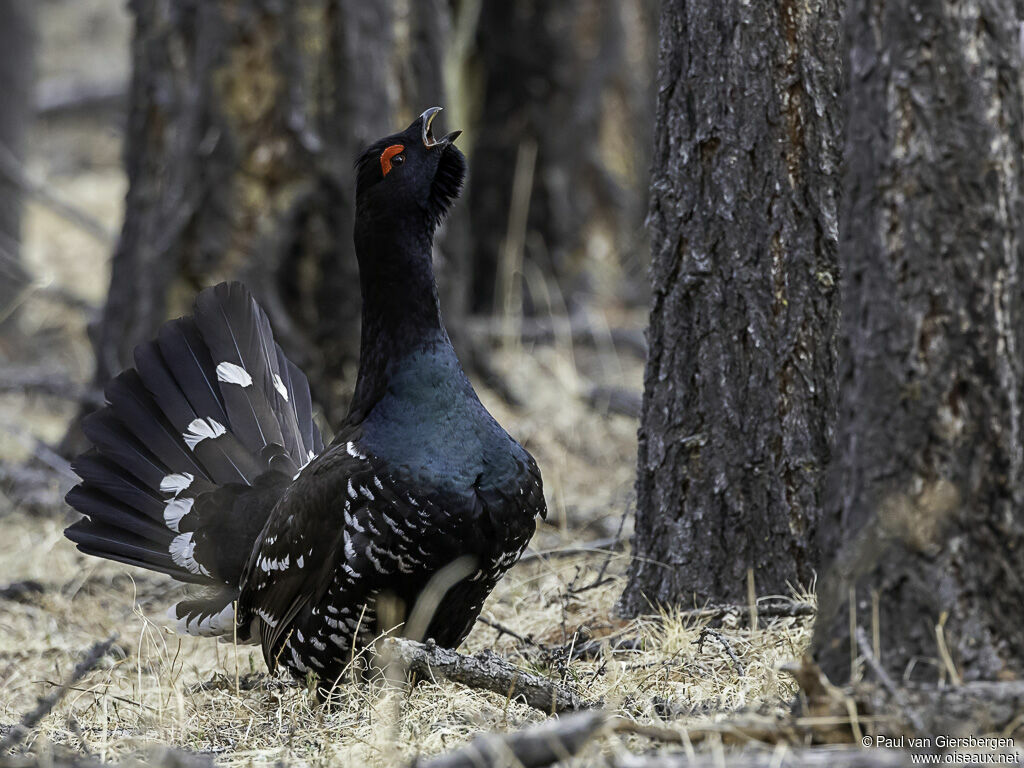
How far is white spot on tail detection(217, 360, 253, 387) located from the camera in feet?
15.8

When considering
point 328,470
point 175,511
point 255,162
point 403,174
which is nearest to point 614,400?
point 255,162

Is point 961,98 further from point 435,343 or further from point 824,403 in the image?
point 435,343

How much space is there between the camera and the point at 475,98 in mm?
9969

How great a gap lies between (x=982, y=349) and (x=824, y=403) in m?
1.34

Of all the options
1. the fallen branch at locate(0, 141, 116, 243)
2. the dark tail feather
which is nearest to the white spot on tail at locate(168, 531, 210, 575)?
the dark tail feather

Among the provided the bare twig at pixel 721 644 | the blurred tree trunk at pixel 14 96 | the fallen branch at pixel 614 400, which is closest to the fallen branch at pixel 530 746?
the bare twig at pixel 721 644

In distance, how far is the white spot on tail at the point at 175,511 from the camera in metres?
4.70

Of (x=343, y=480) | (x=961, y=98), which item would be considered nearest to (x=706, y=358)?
(x=343, y=480)

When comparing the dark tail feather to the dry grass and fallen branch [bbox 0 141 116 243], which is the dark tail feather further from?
fallen branch [bbox 0 141 116 243]

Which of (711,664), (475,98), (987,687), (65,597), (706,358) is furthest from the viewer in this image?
(475,98)

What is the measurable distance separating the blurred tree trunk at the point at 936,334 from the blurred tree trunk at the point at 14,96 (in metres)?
10.7

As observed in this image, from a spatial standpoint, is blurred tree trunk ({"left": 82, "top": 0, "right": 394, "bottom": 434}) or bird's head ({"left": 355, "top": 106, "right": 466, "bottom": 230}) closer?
bird's head ({"left": 355, "top": 106, "right": 466, "bottom": 230})

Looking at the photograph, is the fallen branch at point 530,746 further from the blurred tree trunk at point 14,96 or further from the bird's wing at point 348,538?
the blurred tree trunk at point 14,96

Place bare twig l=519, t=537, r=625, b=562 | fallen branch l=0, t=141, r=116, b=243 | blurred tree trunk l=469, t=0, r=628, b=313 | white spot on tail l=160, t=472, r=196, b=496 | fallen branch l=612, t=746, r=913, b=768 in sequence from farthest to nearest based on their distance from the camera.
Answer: blurred tree trunk l=469, t=0, r=628, b=313 → fallen branch l=0, t=141, r=116, b=243 → white spot on tail l=160, t=472, r=196, b=496 → bare twig l=519, t=537, r=625, b=562 → fallen branch l=612, t=746, r=913, b=768
